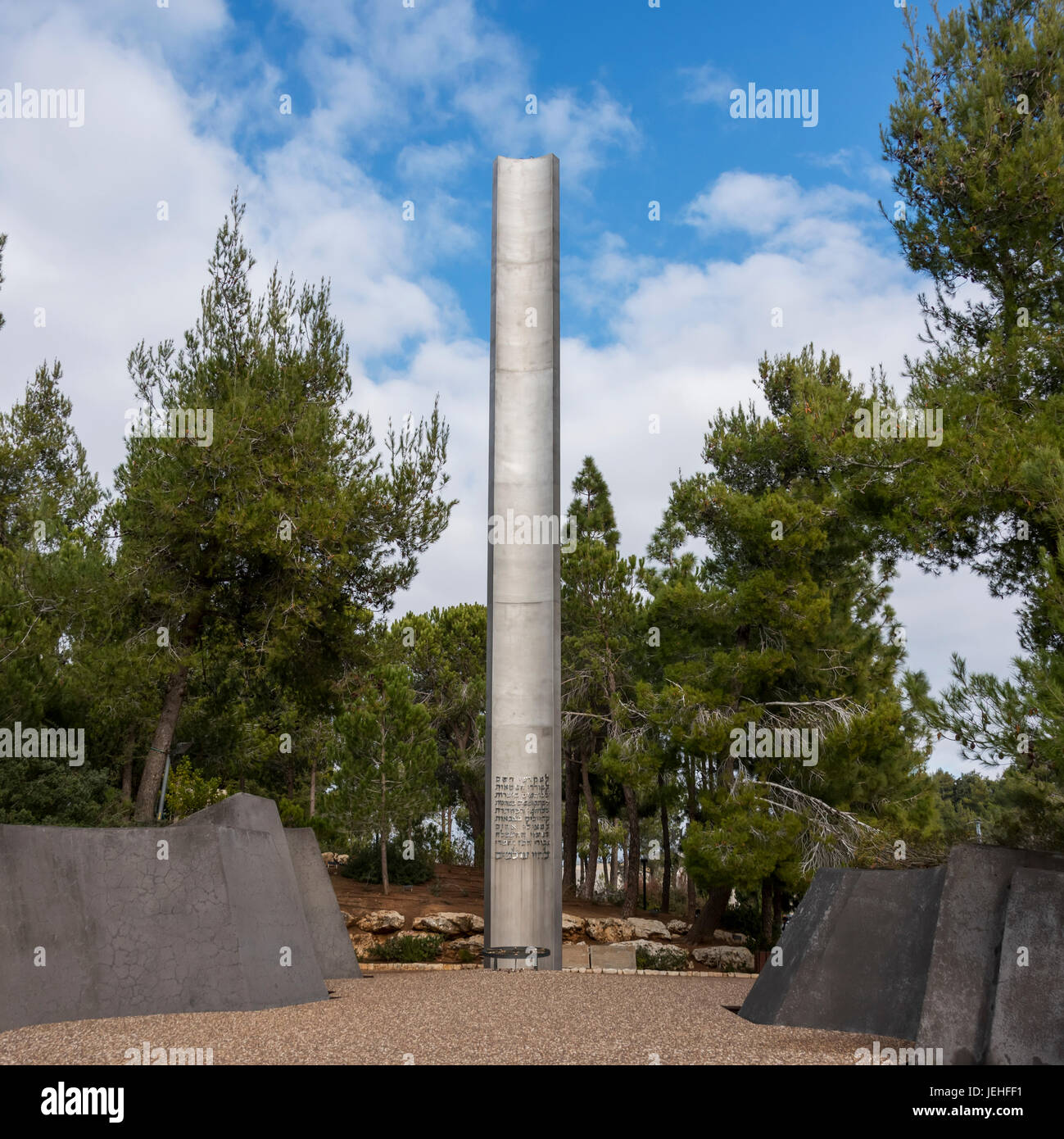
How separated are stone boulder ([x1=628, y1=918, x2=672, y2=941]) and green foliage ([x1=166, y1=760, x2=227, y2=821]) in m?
8.18

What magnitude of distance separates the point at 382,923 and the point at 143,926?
844cm

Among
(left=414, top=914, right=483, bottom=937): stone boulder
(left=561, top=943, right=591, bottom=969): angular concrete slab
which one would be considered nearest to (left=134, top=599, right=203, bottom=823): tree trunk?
(left=414, top=914, right=483, bottom=937): stone boulder

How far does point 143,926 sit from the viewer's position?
7.05 metres

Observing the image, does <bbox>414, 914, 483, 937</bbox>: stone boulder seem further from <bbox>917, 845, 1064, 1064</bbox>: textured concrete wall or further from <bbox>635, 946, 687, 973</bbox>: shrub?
<bbox>917, 845, 1064, 1064</bbox>: textured concrete wall

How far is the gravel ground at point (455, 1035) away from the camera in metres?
5.46

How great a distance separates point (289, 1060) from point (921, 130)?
12.2 metres

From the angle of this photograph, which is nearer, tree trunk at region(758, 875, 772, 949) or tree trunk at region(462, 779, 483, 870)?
tree trunk at region(758, 875, 772, 949)

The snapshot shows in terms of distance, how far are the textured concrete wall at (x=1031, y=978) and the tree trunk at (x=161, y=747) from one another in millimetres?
11197

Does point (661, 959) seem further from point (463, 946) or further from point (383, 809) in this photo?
point (383, 809)

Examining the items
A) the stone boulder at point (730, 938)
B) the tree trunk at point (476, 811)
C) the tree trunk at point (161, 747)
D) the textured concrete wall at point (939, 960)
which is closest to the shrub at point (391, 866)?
the tree trunk at point (476, 811)

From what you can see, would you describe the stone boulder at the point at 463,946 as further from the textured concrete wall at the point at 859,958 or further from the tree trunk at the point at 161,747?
the textured concrete wall at the point at 859,958

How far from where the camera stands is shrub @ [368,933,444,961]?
13180 mm

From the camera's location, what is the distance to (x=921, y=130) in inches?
480
